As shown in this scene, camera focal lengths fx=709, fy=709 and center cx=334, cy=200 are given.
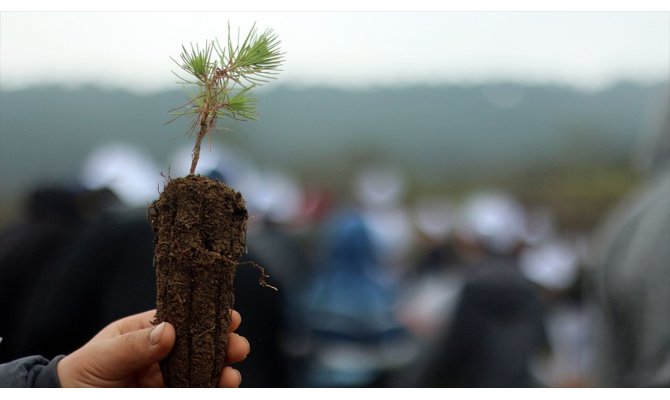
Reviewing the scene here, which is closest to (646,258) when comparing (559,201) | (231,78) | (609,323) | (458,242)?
(609,323)

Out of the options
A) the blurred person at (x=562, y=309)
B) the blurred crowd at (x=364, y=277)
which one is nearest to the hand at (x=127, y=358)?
the blurred crowd at (x=364, y=277)

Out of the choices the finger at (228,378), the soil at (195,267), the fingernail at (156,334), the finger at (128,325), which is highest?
the soil at (195,267)

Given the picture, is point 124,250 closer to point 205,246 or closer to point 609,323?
point 205,246

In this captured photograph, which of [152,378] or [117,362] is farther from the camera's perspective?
[152,378]

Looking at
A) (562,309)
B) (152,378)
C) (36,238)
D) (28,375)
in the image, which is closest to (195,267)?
(152,378)

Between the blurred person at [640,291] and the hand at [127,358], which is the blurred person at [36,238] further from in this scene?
the blurred person at [640,291]

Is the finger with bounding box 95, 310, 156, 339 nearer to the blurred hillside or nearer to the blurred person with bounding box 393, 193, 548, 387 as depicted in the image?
the blurred hillside

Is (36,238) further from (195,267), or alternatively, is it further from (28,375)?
(195,267)

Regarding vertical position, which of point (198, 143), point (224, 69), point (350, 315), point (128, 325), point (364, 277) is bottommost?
point (350, 315)
